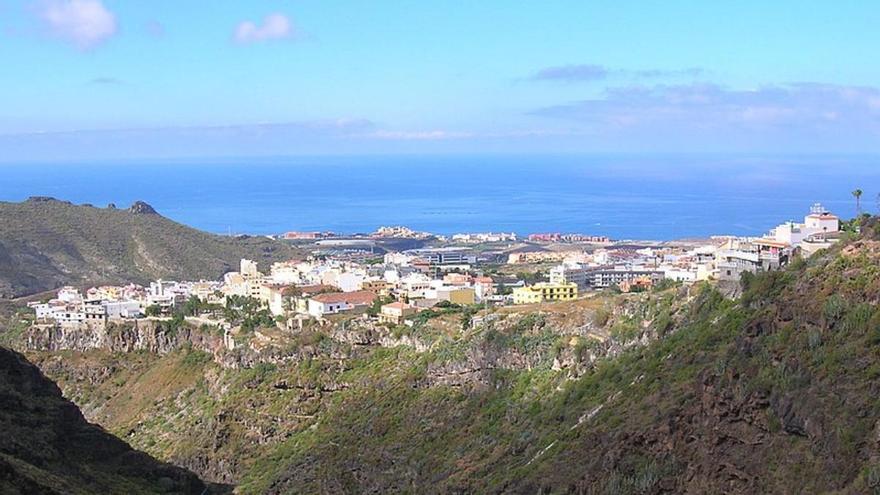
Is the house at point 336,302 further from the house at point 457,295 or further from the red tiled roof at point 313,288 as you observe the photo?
the house at point 457,295

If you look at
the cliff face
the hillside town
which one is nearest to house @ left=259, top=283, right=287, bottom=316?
the hillside town

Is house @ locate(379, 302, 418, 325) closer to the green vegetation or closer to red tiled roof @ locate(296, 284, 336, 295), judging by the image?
the green vegetation

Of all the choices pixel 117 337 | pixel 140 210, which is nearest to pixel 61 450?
pixel 117 337

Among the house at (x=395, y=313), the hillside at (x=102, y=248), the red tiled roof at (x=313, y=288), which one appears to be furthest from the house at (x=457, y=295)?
the hillside at (x=102, y=248)

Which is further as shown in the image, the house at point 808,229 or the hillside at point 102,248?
the hillside at point 102,248

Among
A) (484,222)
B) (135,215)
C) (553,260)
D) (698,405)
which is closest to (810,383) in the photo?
(698,405)

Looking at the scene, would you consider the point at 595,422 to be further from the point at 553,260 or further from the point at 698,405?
the point at 553,260
